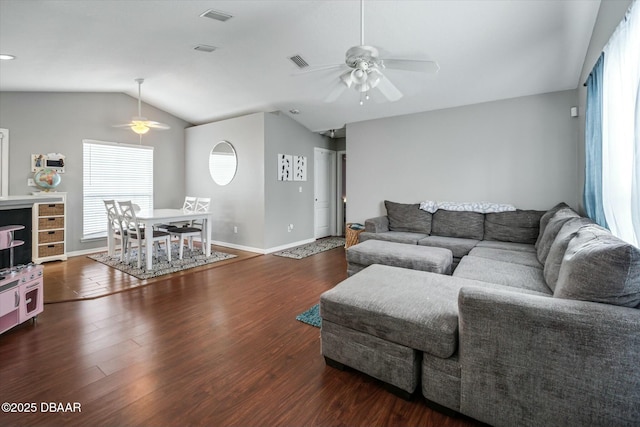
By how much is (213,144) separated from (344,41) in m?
3.74

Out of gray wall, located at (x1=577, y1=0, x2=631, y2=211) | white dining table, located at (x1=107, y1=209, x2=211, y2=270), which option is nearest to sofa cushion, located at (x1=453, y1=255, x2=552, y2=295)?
gray wall, located at (x1=577, y1=0, x2=631, y2=211)

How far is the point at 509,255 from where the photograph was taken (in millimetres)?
3010

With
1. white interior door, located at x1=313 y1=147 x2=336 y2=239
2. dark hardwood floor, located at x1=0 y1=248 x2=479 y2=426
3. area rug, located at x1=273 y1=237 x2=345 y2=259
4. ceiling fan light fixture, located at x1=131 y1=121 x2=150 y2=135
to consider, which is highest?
ceiling fan light fixture, located at x1=131 y1=121 x2=150 y2=135

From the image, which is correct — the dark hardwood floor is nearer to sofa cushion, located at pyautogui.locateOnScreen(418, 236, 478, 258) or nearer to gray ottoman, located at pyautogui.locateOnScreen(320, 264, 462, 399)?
gray ottoman, located at pyautogui.locateOnScreen(320, 264, 462, 399)

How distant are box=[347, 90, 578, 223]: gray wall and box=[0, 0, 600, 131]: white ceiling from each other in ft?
0.92

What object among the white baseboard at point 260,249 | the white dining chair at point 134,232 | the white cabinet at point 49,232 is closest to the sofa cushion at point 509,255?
the white baseboard at point 260,249

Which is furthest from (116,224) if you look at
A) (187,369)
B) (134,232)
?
(187,369)

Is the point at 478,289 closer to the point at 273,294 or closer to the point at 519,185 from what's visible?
the point at 273,294

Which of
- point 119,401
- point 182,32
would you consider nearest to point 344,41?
point 182,32

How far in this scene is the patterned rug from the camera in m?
3.94

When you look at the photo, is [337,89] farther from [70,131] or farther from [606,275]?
[70,131]

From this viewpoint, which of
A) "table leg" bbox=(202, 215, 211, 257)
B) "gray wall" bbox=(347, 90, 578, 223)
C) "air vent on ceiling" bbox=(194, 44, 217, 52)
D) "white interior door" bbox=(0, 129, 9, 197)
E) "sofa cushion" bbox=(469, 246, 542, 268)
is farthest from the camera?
"table leg" bbox=(202, 215, 211, 257)

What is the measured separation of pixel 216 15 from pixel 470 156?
3.79 m

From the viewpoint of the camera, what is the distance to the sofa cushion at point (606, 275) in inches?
46.9
